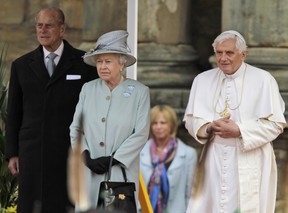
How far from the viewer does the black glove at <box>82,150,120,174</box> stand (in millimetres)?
6961

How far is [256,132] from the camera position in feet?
23.3

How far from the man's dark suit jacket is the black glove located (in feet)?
2.10

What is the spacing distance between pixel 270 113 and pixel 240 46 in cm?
42

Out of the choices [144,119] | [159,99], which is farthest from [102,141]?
[159,99]

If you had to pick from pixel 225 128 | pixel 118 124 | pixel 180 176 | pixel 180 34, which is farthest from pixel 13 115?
pixel 180 34

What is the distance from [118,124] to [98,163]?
0.26 m

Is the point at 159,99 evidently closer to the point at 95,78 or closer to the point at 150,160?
the point at 95,78

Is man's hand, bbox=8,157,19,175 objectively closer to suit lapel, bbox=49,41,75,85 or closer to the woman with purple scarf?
suit lapel, bbox=49,41,75,85

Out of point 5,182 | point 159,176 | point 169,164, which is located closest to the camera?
point 159,176

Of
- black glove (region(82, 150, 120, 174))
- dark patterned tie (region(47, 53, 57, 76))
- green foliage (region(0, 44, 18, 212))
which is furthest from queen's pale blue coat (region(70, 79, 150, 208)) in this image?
green foliage (region(0, 44, 18, 212))

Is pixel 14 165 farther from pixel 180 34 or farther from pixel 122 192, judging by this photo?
pixel 180 34

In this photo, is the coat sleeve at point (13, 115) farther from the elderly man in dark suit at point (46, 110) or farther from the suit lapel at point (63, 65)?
the suit lapel at point (63, 65)

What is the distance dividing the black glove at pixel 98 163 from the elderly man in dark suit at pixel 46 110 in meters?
0.64

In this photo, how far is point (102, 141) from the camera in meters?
7.08
